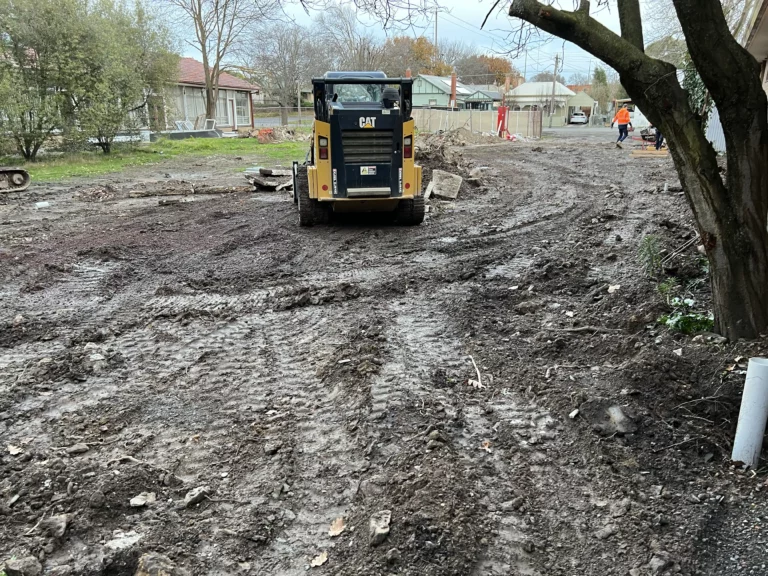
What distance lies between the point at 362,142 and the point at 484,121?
108 ft

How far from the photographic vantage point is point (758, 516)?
9.93 feet

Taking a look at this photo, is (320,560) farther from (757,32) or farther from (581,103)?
(581,103)

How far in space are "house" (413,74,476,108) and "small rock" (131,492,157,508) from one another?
69.0 meters

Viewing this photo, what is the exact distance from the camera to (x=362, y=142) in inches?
400

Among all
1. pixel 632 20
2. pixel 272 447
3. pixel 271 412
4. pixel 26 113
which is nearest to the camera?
pixel 272 447

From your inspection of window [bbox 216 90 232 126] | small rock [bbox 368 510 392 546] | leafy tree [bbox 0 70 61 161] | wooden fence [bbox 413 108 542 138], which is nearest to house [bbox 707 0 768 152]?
small rock [bbox 368 510 392 546]

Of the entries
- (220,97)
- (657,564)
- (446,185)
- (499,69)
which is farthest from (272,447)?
(499,69)

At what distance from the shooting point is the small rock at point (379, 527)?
2940mm

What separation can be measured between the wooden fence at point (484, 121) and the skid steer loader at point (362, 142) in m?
31.3

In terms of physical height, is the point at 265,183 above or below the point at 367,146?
below

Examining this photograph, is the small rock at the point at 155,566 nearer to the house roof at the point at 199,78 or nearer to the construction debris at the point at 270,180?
the construction debris at the point at 270,180

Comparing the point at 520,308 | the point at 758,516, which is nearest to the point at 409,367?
the point at 520,308

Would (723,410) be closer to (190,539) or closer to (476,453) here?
(476,453)

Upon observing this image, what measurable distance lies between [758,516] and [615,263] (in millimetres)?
5038
